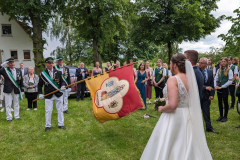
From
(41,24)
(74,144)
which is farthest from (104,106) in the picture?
(41,24)

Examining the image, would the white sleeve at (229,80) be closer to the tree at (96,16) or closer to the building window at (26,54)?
the tree at (96,16)

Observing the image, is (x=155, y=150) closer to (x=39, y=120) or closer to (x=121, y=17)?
(x=39, y=120)

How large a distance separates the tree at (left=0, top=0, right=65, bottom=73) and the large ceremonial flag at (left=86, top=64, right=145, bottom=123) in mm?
12557

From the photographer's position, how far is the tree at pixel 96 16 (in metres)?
17.4

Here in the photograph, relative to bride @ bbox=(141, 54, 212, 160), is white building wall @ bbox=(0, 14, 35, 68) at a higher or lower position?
higher

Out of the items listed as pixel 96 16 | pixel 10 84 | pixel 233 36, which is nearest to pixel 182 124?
pixel 10 84

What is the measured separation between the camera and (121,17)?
19.7 meters

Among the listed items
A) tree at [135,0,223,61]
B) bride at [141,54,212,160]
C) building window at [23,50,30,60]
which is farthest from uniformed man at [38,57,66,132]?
building window at [23,50,30,60]

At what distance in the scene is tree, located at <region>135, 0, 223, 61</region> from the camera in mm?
17408

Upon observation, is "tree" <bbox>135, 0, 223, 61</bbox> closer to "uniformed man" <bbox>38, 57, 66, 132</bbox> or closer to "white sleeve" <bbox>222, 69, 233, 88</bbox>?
"white sleeve" <bbox>222, 69, 233, 88</bbox>

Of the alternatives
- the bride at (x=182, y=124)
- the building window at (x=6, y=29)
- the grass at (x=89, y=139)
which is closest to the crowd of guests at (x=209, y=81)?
the grass at (x=89, y=139)

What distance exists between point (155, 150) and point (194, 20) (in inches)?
679

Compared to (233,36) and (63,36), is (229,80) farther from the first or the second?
(63,36)

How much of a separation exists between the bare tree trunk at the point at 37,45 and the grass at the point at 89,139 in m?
9.41
